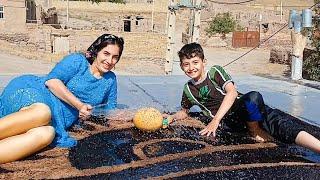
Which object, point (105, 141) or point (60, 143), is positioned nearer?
point (60, 143)

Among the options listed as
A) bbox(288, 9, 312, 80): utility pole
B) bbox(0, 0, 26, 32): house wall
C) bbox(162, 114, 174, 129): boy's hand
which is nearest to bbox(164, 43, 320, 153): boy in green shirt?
bbox(162, 114, 174, 129): boy's hand

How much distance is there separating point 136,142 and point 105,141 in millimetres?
279

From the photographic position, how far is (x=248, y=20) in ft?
151

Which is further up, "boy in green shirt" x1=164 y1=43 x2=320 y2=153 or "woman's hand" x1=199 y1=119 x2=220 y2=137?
"boy in green shirt" x1=164 y1=43 x2=320 y2=153

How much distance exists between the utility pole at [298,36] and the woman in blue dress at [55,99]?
513 cm

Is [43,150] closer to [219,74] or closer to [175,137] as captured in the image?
[175,137]

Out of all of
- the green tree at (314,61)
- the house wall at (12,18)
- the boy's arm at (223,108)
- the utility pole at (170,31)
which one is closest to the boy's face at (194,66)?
the boy's arm at (223,108)

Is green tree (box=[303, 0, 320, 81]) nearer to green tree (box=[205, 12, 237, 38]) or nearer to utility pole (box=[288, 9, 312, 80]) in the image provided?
utility pole (box=[288, 9, 312, 80])

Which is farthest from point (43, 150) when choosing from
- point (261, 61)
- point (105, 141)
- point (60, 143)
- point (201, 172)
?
point (261, 61)

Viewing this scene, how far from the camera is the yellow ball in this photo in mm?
4430

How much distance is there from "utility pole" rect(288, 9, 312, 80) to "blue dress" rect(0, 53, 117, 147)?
5127 millimetres

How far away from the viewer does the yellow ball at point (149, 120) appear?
14.5ft

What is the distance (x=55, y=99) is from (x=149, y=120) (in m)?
0.96

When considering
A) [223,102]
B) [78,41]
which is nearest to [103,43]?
[223,102]
